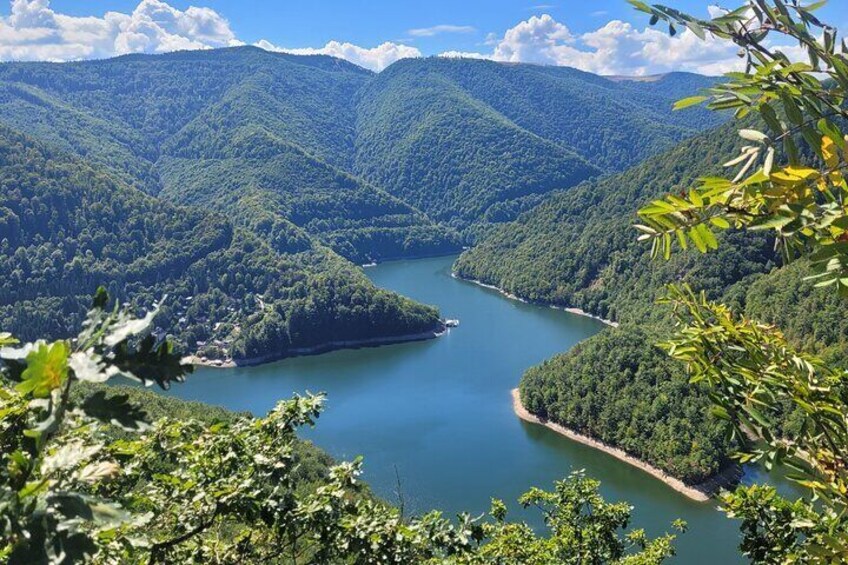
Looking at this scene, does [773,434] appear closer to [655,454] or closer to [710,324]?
[710,324]

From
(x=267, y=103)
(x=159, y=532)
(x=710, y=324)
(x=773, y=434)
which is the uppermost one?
(x=267, y=103)

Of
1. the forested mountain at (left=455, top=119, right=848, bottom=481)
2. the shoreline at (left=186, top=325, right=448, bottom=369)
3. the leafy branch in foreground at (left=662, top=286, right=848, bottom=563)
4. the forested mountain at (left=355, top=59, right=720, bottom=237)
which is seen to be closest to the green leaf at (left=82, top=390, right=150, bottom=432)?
the leafy branch in foreground at (left=662, top=286, right=848, bottom=563)

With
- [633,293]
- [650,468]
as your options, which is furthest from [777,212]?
[633,293]

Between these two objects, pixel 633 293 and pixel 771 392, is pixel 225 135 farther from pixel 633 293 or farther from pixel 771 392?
pixel 771 392

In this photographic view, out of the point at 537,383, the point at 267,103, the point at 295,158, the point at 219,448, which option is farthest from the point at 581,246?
the point at 267,103

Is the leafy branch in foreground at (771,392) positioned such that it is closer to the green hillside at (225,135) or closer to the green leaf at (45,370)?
the green leaf at (45,370)

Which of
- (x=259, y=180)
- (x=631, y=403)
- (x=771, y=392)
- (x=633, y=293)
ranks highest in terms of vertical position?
(x=259, y=180)
